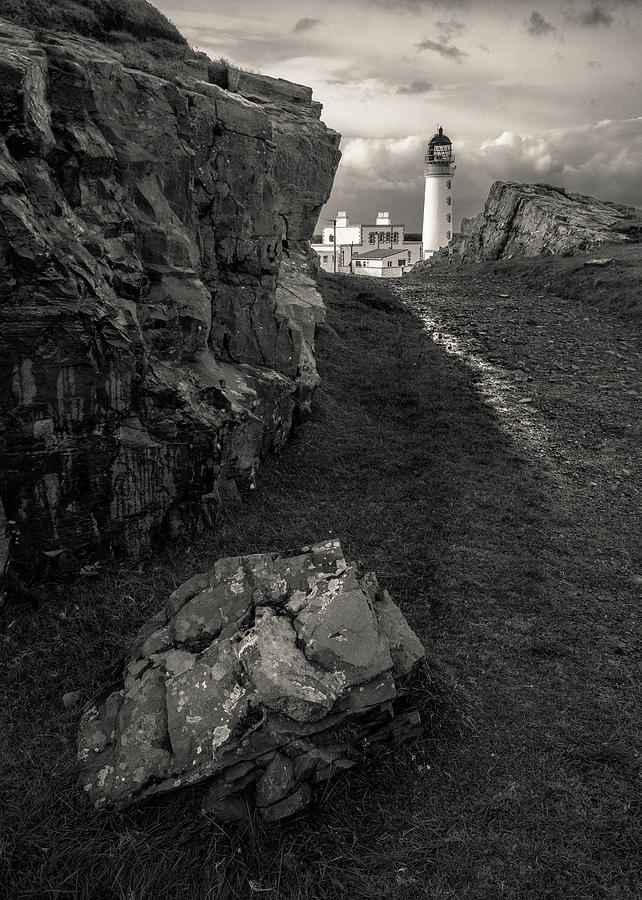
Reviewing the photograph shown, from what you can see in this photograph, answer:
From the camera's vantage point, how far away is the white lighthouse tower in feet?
274

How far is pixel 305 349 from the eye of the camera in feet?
57.7

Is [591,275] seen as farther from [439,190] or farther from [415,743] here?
[439,190]

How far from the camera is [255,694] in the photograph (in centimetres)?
647

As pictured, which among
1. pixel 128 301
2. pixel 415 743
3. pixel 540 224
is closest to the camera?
pixel 415 743

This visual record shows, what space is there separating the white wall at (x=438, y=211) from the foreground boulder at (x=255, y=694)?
82746 millimetres

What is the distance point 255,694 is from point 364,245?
351 feet

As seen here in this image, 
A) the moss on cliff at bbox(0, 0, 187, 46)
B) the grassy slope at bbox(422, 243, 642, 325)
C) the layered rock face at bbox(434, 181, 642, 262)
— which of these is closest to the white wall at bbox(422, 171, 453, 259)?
the layered rock face at bbox(434, 181, 642, 262)

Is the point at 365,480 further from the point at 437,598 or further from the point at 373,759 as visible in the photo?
the point at 373,759

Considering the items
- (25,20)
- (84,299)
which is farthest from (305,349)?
(25,20)

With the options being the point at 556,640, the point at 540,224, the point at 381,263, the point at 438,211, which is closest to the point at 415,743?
the point at 556,640

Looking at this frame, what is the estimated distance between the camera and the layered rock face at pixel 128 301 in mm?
9227

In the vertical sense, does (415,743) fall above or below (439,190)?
below

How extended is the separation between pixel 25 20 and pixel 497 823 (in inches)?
655

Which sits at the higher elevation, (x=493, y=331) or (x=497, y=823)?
(x=493, y=331)
